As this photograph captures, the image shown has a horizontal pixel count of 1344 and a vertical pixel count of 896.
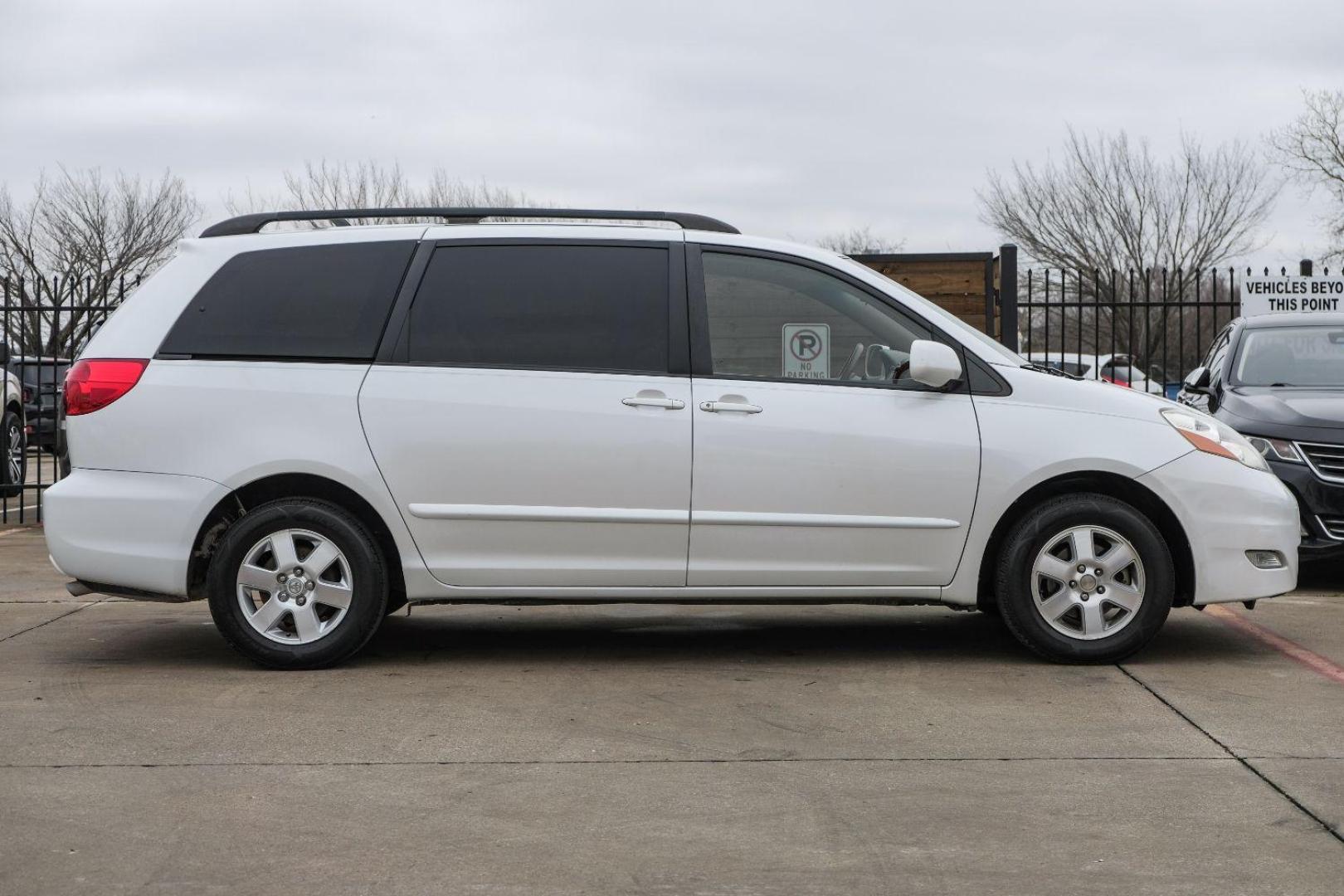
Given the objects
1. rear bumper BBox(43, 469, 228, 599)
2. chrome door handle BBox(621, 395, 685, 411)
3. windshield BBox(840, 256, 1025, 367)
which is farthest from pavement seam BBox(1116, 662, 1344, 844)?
rear bumper BBox(43, 469, 228, 599)

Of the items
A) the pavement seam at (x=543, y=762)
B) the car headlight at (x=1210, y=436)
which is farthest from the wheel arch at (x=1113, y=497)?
the pavement seam at (x=543, y=762)

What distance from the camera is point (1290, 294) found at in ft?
43.8

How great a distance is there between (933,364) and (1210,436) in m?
1.20

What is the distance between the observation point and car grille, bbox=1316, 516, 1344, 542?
8469 millimetres

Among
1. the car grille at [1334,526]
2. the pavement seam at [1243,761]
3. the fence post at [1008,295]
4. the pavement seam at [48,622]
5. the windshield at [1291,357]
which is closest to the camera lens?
the pavement seam at [1243,761]

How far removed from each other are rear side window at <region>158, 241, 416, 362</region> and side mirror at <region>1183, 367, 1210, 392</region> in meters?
Answer: 5.46

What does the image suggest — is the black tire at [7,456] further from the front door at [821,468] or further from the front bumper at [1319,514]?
the front bumper at [1319,514]

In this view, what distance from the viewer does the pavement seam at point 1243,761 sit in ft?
13.2

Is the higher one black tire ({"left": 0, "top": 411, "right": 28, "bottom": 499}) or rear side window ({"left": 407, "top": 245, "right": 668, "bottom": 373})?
rear side window ({"left": 407, "top": 245, "right": 668, "bottom": 373})

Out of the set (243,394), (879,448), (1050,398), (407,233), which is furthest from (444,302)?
(1050,398)

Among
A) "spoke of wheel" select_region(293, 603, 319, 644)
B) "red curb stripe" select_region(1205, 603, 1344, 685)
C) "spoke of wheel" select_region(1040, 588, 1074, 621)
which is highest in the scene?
"spoke of wheel" select_region(1040, 588, 1074, 621)

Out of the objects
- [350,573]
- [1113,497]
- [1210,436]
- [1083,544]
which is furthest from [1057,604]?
[350,573]

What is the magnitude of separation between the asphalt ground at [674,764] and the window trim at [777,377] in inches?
44.4

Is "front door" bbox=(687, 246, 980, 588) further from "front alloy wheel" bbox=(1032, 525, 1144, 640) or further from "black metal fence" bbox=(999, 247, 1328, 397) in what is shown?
"black metal fence" bbox=(999, 247, 1328, 397)
